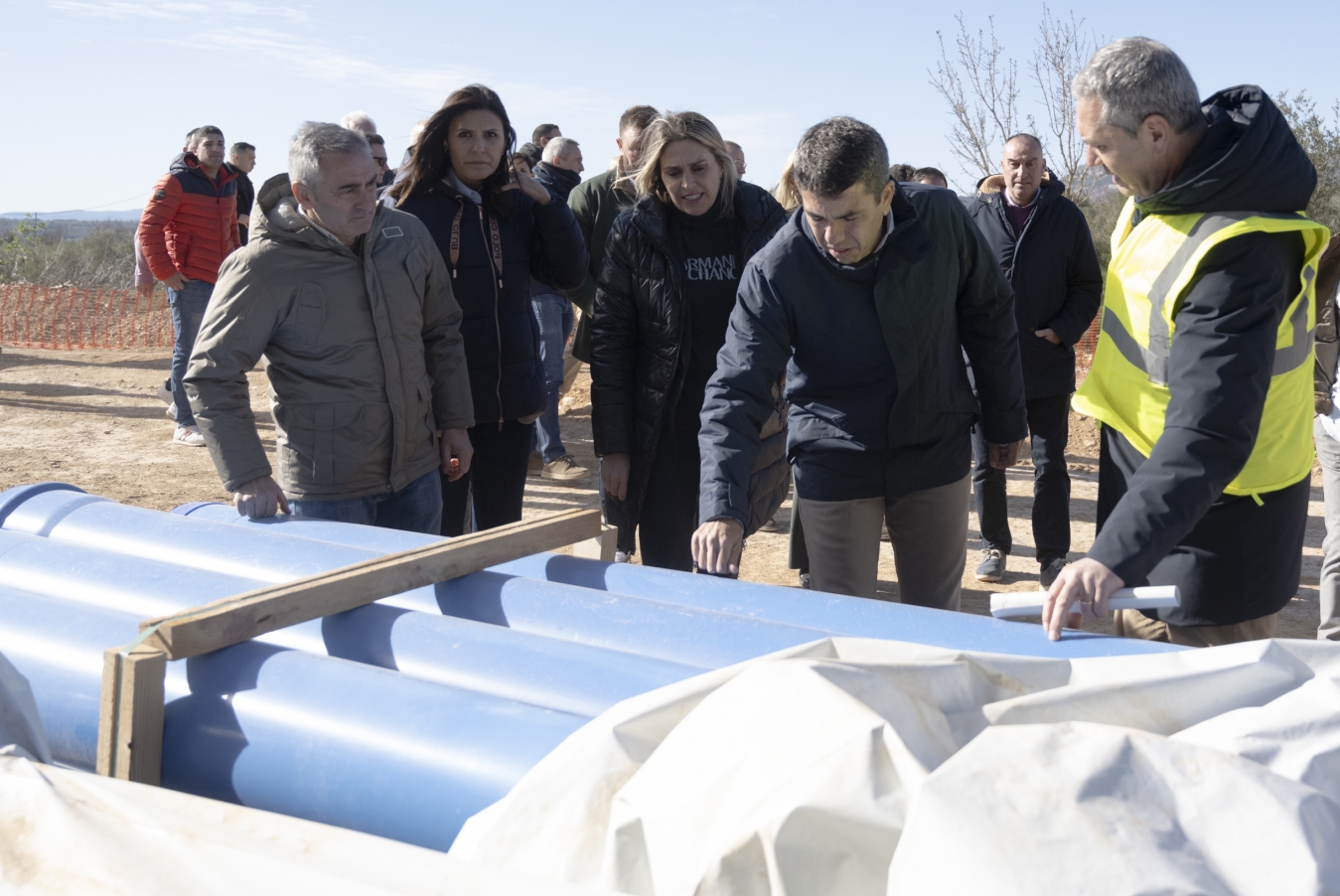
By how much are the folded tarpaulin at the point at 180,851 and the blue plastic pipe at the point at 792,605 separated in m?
0.99

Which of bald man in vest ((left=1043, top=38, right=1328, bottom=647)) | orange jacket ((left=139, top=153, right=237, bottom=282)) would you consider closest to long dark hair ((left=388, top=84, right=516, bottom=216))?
bald man in vest ((left=1043, top=38, right=1328, bottom=647))

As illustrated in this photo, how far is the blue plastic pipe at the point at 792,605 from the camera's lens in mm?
2010

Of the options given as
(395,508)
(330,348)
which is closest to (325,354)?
(330,348)

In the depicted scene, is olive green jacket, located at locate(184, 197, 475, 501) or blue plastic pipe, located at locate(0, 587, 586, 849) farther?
olive green jacket, located at locate(184, 197, 475, 501)

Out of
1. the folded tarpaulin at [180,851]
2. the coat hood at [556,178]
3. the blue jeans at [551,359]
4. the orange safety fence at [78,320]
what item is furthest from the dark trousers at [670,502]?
the orange safety fence at [78,320]

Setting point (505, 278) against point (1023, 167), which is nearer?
point (505, 278)

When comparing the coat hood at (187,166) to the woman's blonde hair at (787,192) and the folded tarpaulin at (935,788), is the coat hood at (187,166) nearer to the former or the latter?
the woman's blonde hair at (787,192)

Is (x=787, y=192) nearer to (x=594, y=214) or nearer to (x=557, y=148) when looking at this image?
(x=594, y=214)

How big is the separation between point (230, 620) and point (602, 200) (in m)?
3.54

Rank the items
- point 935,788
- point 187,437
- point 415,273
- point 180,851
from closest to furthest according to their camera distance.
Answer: point 935,788, point 180,851, point 415,273, point 187,437

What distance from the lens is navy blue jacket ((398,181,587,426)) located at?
3.96m

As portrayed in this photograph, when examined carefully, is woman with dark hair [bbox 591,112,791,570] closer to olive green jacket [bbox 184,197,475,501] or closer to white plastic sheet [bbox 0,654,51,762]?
olive green jacket [bbox 184,197,475,501]

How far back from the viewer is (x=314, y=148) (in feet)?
10.5

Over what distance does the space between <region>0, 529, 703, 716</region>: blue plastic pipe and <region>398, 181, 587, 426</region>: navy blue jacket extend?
170cm
